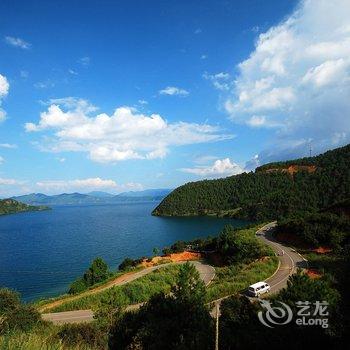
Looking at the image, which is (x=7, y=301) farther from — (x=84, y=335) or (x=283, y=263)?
(x=283, y=263)

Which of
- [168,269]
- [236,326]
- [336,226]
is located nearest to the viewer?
[236,326]

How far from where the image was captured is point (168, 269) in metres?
44.9

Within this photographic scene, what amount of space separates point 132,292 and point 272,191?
423 ft

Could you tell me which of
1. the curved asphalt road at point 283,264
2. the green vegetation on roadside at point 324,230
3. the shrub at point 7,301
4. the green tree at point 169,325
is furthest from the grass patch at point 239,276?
the shrub at point 7,301

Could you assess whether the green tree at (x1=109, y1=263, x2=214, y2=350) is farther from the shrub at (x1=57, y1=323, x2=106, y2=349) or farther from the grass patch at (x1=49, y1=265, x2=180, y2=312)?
the grass patch at (x1=49, y1=265, x2=180, y2=312)

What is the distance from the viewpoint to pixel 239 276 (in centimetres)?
3750

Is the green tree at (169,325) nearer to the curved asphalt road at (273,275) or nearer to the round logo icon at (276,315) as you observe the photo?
the round logo icon at (276,315)

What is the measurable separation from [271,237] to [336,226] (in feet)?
40.5

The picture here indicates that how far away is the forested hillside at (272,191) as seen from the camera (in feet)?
425

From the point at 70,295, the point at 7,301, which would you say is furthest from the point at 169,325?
the point at 70,295

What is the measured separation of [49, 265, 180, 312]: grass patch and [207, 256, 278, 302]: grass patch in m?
4.55

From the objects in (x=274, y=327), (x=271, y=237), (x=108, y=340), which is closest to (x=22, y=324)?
(x=108, y=340)

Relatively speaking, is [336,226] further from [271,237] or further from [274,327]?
[274,327]

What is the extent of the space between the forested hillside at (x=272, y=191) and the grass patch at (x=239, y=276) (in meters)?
69.8
